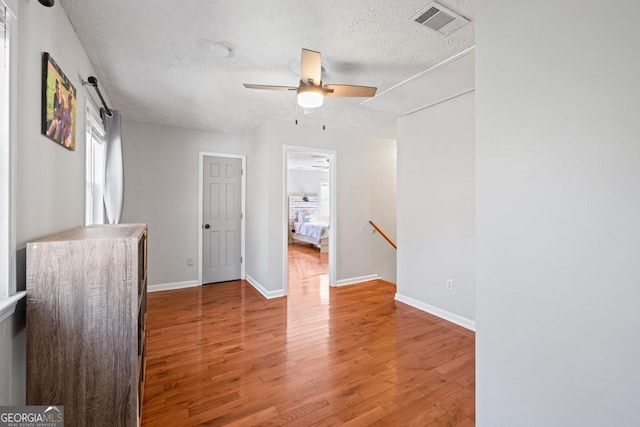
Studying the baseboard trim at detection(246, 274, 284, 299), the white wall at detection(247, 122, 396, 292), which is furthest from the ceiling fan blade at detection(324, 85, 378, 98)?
the baseboard trim at detection(246, 274, 284, 299)

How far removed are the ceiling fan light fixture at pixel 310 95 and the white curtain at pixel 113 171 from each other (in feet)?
6.83

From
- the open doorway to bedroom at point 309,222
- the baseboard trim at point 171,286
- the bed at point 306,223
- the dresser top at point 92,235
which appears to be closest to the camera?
the dresser top at point 92,235

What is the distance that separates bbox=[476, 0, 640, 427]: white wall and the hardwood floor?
84 cm

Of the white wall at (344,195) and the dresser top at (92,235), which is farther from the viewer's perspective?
the white wall at (344,195)

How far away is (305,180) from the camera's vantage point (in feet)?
32.1

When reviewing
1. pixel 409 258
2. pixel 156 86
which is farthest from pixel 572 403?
pixel 156 86

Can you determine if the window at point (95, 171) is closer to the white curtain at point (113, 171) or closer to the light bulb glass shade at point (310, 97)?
the white curtain at point (113, 171)

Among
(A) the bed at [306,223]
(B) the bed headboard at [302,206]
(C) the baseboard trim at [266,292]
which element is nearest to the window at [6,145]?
(C) the baseboard trim at [266,292]

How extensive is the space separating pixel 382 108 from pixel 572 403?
3.24 m

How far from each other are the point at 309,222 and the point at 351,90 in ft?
22.1

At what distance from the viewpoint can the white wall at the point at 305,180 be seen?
9.55 metres

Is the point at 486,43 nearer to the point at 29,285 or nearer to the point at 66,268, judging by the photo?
the point at 66,268

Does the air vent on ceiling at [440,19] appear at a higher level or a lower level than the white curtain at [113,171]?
higher

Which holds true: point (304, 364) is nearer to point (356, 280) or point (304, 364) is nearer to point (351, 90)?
point (351, 90)
